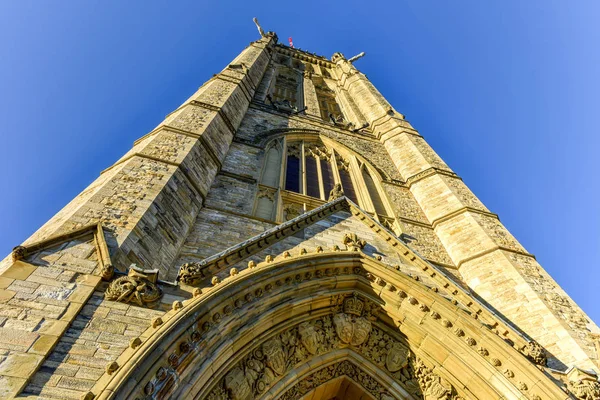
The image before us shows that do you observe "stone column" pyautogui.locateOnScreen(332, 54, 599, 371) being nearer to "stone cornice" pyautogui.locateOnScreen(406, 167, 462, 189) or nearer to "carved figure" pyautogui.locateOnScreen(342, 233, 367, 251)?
"stone cornice" pyautogui.locateOnScreen(406, 167, 462, 189)

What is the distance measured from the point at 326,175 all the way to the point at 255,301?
26.5ft

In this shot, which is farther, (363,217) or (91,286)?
(363,217)

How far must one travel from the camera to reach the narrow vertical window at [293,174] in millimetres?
10906

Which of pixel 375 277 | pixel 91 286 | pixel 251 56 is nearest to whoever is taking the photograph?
pixel 91 286

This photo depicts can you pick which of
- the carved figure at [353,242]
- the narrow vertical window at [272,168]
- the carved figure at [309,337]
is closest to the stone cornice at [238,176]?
the narrow vertical window at [272,168]

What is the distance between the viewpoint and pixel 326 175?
40.6 ft

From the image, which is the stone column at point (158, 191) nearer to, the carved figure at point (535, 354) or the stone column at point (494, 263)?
the carved figure at point (535, 354)

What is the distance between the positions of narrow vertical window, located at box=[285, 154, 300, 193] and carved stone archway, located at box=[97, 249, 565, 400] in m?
5.35

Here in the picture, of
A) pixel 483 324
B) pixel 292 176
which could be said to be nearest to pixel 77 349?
pixel 483 324

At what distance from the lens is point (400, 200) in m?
11.6

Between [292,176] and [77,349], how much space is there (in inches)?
337

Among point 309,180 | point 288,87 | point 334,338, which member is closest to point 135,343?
point 334,338

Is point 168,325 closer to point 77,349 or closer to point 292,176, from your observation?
point 77,349

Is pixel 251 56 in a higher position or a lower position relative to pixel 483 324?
higher
